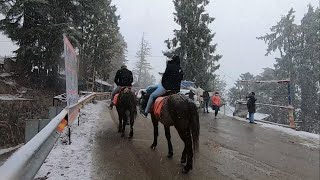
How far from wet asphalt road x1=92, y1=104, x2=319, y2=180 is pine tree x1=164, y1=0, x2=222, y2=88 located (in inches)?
1156

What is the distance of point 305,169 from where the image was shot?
9180 millimetres

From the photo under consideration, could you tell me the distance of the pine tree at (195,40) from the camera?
42.5 m

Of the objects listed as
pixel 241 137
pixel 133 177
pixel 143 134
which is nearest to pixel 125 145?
pixel 143 134

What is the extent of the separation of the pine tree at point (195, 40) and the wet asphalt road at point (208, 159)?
29356mm

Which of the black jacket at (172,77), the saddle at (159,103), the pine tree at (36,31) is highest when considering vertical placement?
the pine tree at (36,31)

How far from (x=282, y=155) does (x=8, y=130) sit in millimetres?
15429

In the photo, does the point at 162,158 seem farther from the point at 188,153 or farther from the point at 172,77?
the point at 172,77

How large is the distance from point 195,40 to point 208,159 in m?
35.1

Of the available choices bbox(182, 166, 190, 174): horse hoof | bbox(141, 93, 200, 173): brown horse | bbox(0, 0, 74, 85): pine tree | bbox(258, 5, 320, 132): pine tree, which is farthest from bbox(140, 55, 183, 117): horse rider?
bbox(258, 5, 320, 132): pine tree

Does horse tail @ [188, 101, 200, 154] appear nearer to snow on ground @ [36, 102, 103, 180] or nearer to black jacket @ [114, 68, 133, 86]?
snow on ground @ [36, 102, 103, 180]

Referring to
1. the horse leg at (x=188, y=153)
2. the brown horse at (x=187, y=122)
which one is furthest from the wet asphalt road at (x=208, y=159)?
the brown horse at (x=187, y=122)

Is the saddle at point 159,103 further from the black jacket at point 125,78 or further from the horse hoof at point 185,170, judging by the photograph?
the black jacket at point 125,78

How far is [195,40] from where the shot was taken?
42.6 meters

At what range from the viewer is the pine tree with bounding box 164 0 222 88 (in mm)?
42531
